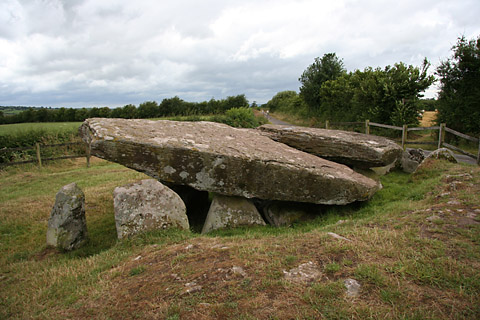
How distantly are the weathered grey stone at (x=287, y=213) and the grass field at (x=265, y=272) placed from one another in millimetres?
443

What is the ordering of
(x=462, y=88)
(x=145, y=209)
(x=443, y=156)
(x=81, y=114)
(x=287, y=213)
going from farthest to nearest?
(x=81, y=114)
(x=462, y=88)
(x=443, y=156)
(x=287, y=213)
(x=145, y=209)

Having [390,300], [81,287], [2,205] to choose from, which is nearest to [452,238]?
[390,300]

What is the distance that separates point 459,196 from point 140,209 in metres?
6.65

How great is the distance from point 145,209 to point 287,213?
3363 mm

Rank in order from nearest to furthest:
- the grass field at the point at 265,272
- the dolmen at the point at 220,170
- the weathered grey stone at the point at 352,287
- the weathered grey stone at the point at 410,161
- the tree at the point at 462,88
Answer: the grass field at the point at 265,272, the weathered grey stone at the point at 352,287, the dolmen at the point at 220,170, the weathered grey stone at the point at 410,161, the tree at the point at 462,88

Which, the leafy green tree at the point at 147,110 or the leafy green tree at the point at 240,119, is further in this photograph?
the leafy green tree at the point at 147,110

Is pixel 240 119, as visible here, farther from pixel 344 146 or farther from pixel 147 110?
pixel 344 146

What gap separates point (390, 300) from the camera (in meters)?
2.66

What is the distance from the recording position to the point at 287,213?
22.3ft

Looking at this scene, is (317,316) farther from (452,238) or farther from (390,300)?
(452,238)

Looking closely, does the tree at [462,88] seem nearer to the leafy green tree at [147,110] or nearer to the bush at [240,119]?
the bush at [240,119]

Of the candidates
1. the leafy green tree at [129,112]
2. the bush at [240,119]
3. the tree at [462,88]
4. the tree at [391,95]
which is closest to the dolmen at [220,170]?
the tree at [462,88]

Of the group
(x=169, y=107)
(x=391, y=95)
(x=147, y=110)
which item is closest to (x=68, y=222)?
(x=391, y=95)

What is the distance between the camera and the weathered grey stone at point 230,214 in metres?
6.28
